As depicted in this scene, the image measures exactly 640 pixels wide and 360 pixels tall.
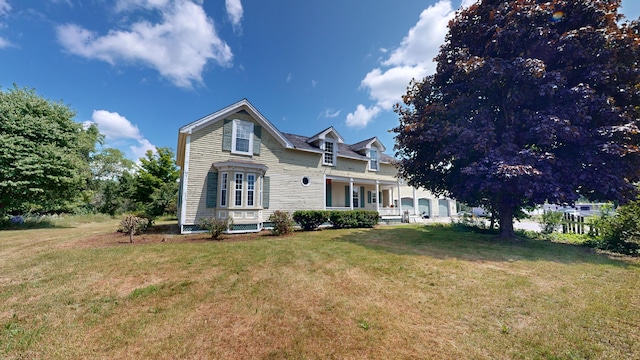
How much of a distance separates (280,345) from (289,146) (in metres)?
12.9

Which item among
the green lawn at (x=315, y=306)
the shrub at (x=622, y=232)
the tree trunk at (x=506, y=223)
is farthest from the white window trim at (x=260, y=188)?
the shrub at (x=622, y=232)

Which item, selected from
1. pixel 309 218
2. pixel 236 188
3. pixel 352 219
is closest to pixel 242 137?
pixel 236 188

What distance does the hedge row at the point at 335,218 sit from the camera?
43.3 ft

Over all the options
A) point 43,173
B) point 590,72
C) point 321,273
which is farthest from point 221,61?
point 590,72

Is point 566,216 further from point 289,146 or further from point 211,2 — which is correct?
point 211,2

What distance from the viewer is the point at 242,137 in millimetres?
13781

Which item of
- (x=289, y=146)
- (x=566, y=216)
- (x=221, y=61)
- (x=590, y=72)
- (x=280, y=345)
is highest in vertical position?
(x=221, y=61)

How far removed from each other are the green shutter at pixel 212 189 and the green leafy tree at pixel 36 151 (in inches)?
401

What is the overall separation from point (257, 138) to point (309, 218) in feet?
19.3

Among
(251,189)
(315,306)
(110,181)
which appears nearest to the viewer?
(315,306)

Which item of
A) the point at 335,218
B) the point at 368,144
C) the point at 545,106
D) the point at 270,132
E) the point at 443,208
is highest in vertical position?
the point at 368,144

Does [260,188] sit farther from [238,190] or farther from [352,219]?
[352,219]

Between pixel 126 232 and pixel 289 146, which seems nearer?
pixel 126 232

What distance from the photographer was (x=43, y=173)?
13.8 meters
